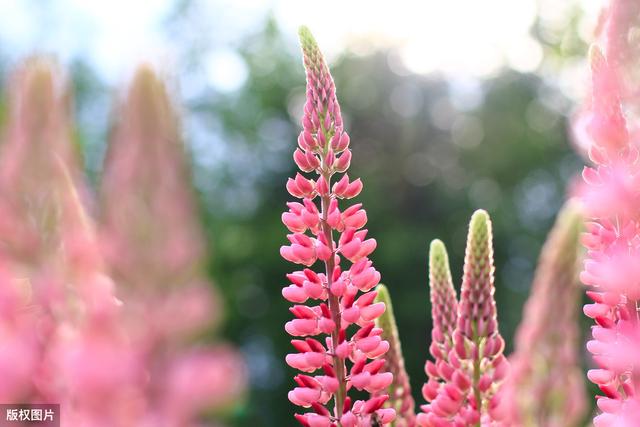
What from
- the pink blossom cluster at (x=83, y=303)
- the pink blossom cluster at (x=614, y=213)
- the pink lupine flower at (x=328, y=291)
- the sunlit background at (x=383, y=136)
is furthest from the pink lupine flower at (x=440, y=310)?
the sunlit background at (x=383, y=136)

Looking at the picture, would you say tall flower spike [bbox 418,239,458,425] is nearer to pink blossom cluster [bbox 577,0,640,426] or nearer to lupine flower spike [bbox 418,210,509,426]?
lupine flower spike [bbox 418,210,509,426]

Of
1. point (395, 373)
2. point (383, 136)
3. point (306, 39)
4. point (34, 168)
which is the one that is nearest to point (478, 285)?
point (395, 373)

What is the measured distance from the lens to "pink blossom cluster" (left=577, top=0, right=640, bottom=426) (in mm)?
828

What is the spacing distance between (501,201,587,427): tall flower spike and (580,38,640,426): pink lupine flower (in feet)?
0.13

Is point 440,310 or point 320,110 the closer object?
point 320,110

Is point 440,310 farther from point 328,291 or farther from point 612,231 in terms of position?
point 612,231

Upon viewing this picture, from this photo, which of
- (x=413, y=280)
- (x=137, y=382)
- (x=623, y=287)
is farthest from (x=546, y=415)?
(x=413, y=280)

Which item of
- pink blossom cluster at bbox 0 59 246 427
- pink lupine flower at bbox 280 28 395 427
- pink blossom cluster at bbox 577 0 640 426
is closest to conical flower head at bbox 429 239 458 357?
pink lupine flower at bbox 280 28 395 427

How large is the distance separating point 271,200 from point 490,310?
19020 millimetres

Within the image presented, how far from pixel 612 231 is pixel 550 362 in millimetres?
171

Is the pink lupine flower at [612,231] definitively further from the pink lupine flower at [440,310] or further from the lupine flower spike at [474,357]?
the pink lupine flower at [440,310]

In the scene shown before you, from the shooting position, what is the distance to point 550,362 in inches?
31.6

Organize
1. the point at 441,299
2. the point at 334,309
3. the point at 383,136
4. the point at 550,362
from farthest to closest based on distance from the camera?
the point at 383,136
the point at 441,299
the point at 334,309
the point at 550,362

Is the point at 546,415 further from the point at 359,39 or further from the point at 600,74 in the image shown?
the point at 359,39
